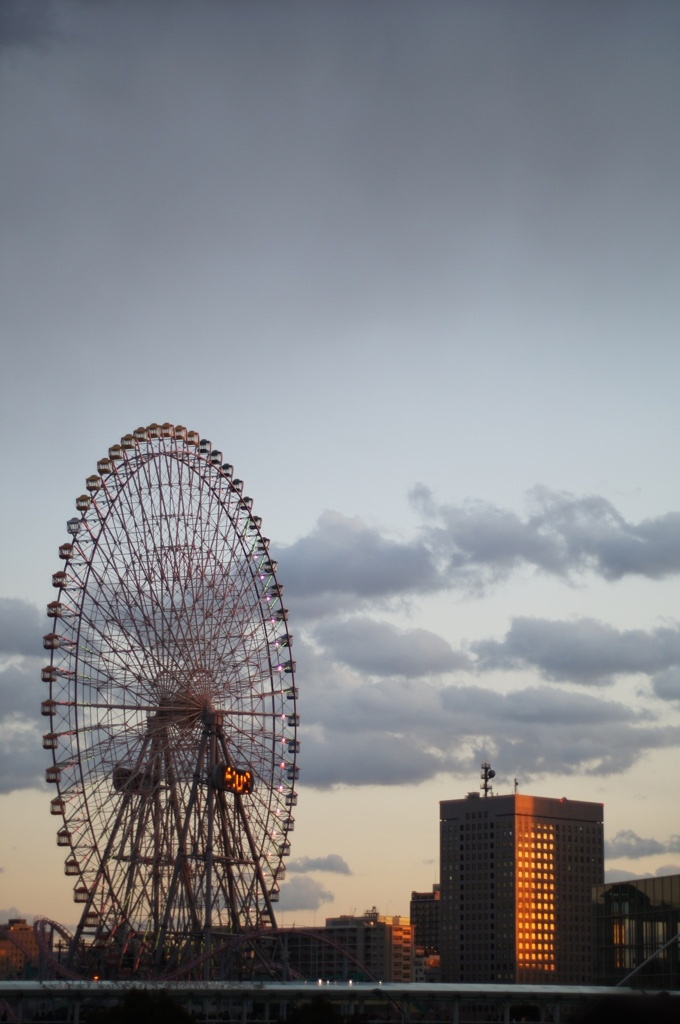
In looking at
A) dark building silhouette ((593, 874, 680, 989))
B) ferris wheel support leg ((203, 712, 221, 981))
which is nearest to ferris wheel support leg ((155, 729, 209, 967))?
ferris wheel support leg ((203, 712, 221, 981))

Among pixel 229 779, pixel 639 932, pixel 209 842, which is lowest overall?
Result: pixel 639 932

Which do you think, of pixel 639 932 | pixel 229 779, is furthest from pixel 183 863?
pixel 639 932

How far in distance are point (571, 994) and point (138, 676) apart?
94.7 feet

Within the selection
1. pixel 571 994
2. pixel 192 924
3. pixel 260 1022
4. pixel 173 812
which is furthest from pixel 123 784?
pixel 571 994

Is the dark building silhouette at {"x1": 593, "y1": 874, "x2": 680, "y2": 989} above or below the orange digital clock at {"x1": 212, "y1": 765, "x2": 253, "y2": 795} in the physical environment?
below

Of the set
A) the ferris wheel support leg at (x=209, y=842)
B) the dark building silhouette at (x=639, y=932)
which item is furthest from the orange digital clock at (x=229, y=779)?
the dark building silhouette at (x=639, y=932)

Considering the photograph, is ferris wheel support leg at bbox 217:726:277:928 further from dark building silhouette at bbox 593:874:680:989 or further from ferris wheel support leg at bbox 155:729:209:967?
dark building silhouette at bbox 593:874:680:989

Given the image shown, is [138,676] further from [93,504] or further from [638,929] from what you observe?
[638,929]

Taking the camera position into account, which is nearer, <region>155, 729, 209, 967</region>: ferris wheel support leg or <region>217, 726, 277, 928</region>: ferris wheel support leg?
<region>155, 729, 209, 967</region>: ferris wheel support leg

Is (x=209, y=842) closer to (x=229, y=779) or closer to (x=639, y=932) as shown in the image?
(x=229, y=779)

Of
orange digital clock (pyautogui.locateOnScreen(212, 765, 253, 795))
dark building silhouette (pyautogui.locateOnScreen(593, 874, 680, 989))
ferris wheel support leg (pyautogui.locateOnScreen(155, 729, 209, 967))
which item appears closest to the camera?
dark building silhouette (pyautogui.locateOnScreen(593, 874, 680, 989))

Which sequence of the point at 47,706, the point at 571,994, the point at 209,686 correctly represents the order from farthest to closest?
1. the point at 209,686
2. the point at 47,706
3. the point at 571,994

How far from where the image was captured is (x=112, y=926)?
79.4 m

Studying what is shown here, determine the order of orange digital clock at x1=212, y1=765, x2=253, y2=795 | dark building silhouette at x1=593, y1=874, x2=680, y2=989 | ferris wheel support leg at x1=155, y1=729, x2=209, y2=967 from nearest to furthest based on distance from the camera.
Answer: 1. dark building silhouette at x1=593, y1=874, x2=680, y2=989
2. ferris wheel support leg at x1=155, y1=729, x2=209, y2=967
3. orange digital clock at x1=212, y1=765, x2=253, y2=795
